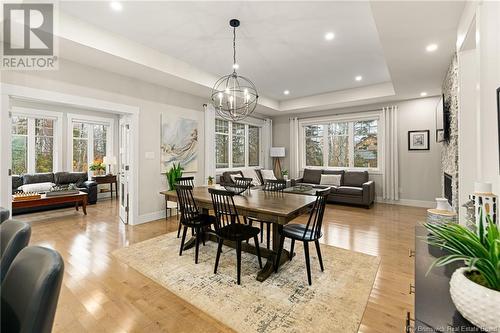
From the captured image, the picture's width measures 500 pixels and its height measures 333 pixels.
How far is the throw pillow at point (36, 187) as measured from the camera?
517cm

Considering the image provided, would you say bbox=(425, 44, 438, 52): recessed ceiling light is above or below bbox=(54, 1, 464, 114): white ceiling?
below

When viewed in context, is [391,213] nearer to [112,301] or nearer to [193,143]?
[193,143]

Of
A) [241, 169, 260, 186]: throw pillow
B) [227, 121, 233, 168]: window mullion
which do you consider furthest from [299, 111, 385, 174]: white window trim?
[227, 121, 233, 168]: window mullion

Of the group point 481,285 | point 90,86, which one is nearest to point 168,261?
point 481,285

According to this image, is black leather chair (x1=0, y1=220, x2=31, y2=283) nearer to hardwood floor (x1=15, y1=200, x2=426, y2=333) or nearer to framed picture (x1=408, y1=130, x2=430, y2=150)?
hardwood floor (x1=15, y1=200, x2=426, y2=333)

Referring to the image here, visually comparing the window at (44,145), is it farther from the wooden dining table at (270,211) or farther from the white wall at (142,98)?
the wooden dining table at (270,211)

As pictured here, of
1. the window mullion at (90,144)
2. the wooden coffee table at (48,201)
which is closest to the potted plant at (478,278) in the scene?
the wooden coffee table at (48,201)

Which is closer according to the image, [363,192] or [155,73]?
[155,73]

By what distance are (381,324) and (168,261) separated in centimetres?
226

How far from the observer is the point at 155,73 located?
4043 millimetres

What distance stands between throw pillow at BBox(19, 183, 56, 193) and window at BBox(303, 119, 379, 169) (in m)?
6.97

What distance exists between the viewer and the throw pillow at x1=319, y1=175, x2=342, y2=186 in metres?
6.41

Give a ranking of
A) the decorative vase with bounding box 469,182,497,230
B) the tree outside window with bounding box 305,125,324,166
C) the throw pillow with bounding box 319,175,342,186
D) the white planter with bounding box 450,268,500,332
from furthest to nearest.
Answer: the tree outside window with bounding box 305,125,324,166 < the throw pillow with bounding box 319,175,342,186 < the decorative vase with bounding box 469,182,497,230 < the white planter with bounding box 450,268,500,332

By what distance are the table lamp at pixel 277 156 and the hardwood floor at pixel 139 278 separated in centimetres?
341
